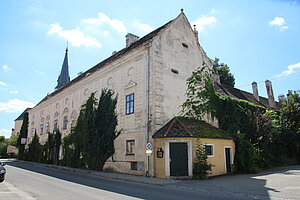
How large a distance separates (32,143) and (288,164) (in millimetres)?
35127

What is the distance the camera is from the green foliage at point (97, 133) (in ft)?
62.3

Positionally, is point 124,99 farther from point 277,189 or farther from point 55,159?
point 55,159

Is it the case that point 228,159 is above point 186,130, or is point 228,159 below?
below

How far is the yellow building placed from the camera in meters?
14.4

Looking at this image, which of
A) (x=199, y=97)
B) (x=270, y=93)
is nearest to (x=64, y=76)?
(x=199, y=97)

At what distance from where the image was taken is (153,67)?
1705cm

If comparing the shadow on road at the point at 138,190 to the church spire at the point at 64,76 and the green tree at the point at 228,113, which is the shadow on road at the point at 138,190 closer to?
the green tree at the point at 228,113

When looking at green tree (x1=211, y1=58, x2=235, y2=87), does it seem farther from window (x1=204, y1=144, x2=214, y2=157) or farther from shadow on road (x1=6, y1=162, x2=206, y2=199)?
shadow on road (x1=6, y1=162, x2=206, y2=199)

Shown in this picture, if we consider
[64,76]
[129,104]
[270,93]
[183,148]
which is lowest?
[183,148]

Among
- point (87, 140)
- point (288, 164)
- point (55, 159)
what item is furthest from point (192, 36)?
point (55, 159)

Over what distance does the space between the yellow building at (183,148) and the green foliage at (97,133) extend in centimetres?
525

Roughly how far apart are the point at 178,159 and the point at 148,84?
19.5ft

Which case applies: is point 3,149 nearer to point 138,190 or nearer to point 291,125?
point 138,190

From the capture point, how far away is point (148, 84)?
55.7 feet
